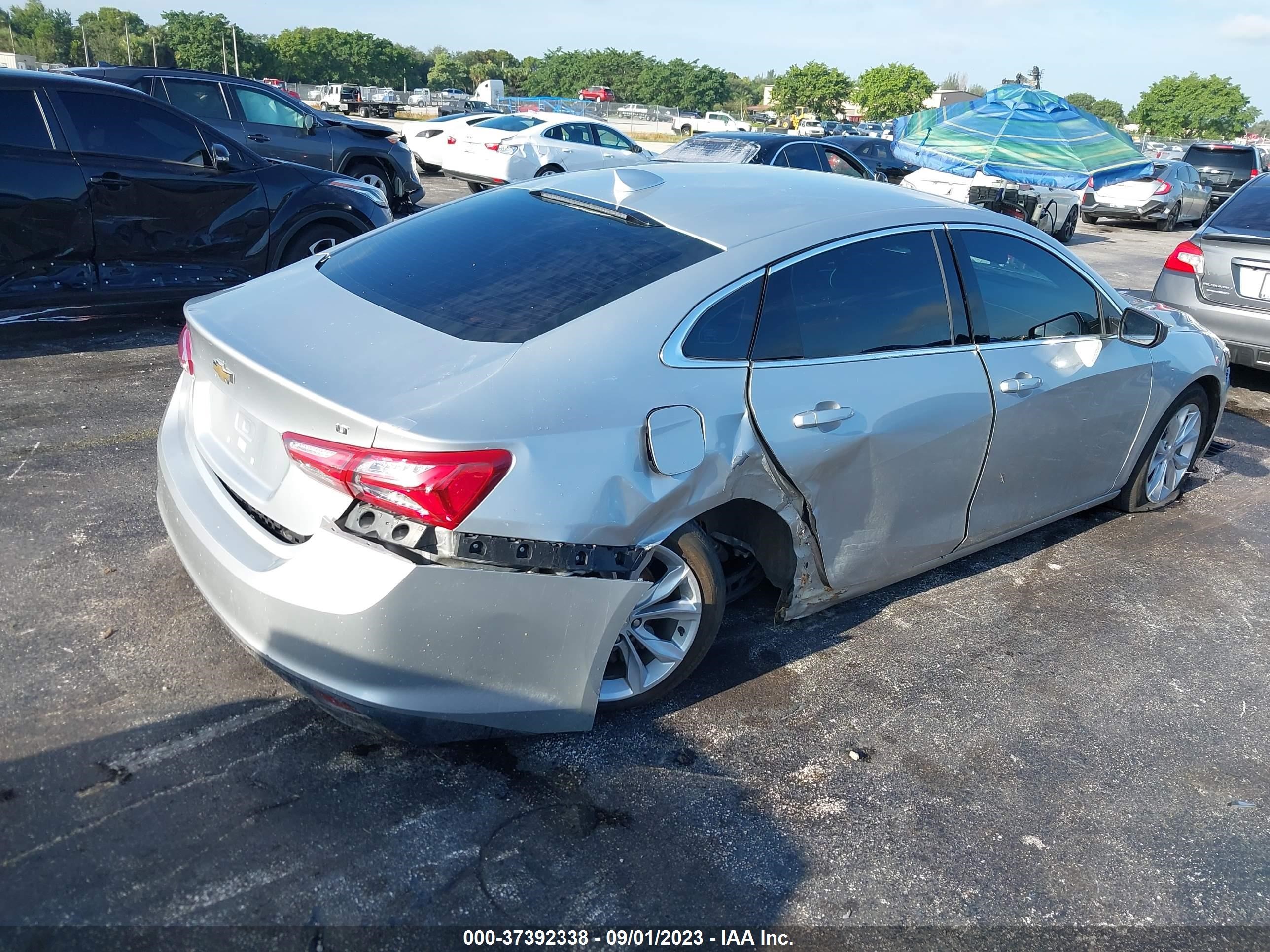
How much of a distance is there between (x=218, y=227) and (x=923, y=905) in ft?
20.8

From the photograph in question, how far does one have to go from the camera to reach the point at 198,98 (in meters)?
11.6

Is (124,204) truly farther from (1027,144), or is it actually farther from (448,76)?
(448,76)

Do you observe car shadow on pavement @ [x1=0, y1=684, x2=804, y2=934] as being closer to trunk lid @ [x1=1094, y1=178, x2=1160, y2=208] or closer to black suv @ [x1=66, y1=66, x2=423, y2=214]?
black suv @ [x1=66, y1=66, x2=423, y2=214]

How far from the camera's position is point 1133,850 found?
2801 mm

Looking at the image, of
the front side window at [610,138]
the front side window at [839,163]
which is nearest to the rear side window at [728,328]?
the front side window at [839,163]

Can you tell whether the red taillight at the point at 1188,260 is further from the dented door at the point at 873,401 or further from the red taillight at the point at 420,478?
the red taillight at the point at 420,478

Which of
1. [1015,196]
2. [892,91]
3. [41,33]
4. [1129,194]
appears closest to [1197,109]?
[892,91]

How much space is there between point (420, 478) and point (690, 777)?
1.18m

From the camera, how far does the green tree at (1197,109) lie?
243 feet

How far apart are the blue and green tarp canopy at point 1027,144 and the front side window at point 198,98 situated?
333 inches

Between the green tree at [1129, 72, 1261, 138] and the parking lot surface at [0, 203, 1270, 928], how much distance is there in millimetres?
84750

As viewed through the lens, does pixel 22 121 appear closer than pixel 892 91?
Yes

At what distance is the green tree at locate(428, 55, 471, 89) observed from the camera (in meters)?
117

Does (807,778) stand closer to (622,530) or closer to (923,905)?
(923,905)
